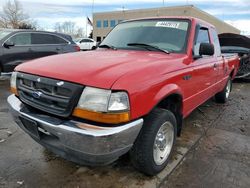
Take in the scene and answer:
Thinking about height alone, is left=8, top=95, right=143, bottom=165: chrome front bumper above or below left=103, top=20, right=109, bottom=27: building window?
below

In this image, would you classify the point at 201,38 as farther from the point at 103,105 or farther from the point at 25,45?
the point at 25,45

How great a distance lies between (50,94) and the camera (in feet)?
8.70

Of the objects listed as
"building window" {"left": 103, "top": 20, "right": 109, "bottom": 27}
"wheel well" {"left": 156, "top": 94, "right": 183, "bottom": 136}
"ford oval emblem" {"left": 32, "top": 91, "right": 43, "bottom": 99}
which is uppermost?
"building window" {"left": 103, "top": 20, "right": 109, "bottom": 27}

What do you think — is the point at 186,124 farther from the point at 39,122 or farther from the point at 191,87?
the point at 39,122

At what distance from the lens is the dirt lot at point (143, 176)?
3049 millimetres

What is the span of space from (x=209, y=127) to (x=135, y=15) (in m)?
42.8

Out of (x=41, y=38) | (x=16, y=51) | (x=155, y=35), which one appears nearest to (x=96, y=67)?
(x=155, y=35)

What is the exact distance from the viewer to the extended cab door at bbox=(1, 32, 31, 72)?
336 inches

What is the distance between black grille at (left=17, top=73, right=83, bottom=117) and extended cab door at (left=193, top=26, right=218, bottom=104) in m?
1.99

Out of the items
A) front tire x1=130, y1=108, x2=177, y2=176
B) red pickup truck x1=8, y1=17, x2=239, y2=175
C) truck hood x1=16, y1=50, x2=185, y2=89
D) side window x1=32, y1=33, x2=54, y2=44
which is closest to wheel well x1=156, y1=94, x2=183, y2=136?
red pickup truck x1=8, y1=17, x2=239, y2=175

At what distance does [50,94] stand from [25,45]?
7019mm

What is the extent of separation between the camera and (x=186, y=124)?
5082 mm

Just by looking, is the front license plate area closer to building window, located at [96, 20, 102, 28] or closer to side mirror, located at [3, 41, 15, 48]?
side mirror, located at [3, 41, 15, 48]

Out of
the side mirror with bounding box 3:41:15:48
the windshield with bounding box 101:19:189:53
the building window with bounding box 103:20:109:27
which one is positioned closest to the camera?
the windshield with bounding box 101:19:189:53
